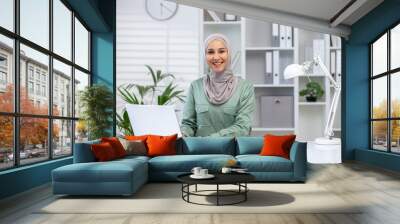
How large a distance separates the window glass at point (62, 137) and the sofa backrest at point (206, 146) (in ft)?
5.49

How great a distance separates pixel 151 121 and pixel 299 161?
243 cm

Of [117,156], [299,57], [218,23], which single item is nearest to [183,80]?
[218,23]

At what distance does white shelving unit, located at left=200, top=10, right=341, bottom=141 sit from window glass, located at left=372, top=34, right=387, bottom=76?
2.31ft

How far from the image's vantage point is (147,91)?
8281 millimetres

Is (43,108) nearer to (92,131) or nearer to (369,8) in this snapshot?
(92,131)

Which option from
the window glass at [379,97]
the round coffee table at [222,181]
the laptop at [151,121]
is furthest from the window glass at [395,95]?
the round coffee table at [222,181]

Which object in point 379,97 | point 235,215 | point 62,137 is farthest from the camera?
point 379,97

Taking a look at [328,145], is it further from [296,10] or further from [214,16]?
[214,16]

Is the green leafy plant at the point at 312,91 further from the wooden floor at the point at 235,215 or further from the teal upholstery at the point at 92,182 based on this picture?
the teal upholstery at the point at 92,182

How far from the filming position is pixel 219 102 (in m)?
7.04

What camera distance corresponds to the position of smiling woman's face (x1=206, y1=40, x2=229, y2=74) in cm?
725

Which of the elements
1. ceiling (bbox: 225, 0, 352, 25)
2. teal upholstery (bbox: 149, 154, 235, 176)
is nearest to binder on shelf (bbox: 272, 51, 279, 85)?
ceiling (bbox: 225, 0, 352, 25)

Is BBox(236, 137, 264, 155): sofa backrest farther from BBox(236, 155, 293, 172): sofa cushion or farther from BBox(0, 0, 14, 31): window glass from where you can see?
BBox(0, 0, 14, 31): window glass

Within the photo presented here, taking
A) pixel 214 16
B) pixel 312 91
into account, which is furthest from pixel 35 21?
pixel 312 91
